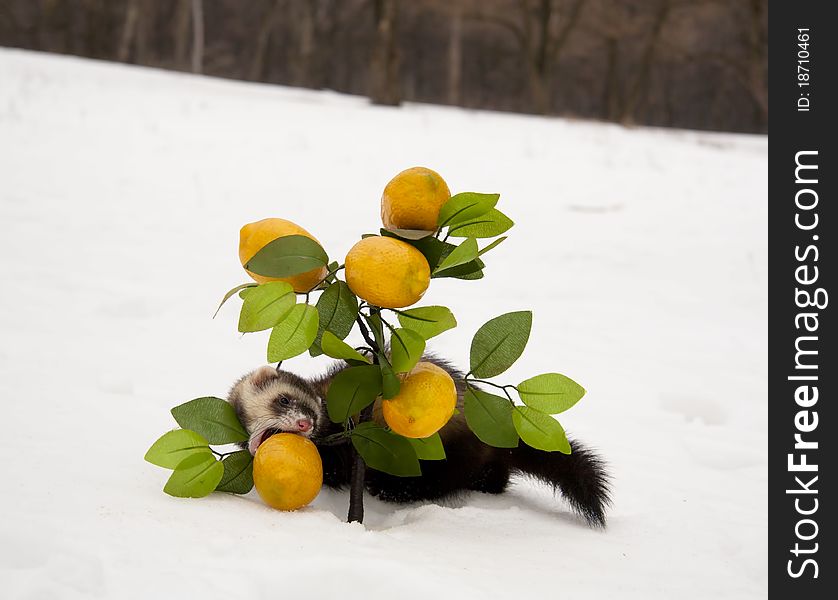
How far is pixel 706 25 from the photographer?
945 inches

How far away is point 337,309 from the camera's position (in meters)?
1.54

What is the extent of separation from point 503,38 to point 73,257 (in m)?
29.9

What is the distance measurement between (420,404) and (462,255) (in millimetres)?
280

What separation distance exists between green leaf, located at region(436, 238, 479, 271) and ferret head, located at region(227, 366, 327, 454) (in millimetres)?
463

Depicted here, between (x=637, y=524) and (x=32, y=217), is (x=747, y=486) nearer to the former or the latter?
(x=637, y=524)

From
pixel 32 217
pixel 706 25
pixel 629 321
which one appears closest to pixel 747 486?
pixel 629 321

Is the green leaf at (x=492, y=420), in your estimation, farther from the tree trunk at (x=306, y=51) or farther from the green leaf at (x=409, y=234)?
the tree trunk at (x=306, y=51)

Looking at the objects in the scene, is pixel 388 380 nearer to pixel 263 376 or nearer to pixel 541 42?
pixel 263 376

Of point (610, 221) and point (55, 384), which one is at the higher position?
point (610, 221)

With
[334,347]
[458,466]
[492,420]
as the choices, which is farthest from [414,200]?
[458,466]

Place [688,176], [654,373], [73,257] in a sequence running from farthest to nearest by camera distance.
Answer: [688,176]
[73,257]
[654,373]

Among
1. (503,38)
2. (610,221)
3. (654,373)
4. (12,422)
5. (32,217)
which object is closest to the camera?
(12,422)

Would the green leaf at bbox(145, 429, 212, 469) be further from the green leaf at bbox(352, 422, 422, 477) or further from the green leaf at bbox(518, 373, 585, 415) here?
the green leaf at bbox(518, 373, 585, 415)

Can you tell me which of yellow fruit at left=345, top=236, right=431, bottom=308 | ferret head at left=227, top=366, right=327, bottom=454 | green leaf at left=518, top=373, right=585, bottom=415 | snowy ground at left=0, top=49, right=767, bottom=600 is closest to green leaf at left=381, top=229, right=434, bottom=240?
yellow fruit at left=345, top=236, right=431, bottom=308
